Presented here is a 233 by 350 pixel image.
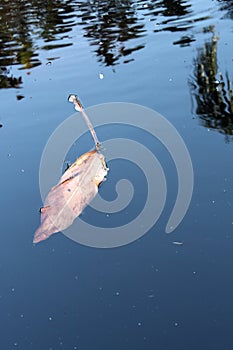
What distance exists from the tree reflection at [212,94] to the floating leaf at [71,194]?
25.9 inches

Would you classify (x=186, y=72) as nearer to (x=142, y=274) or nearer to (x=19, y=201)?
(x=19, y=201)

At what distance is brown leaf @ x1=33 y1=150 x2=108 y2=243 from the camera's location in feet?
6.61

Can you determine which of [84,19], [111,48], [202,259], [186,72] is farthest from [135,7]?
[202,259]

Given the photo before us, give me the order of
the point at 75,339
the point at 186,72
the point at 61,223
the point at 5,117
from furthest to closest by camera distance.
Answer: the point at 186,72, the point at 5,117, the point at 61,223, the point at 75,339

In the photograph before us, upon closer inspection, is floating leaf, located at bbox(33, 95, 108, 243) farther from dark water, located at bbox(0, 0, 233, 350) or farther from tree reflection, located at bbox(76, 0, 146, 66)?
tree reflection, located at bbox(76, 0, 146, 66)

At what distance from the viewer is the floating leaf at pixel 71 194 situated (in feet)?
6.61

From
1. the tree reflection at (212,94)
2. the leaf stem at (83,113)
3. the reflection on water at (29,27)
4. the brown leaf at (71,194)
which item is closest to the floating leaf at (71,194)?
the brown leaf at (71,194)

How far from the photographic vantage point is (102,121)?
2.77 meters

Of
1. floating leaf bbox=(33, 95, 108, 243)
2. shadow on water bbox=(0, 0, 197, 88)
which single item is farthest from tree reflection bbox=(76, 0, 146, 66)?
floating leaf bbox=(33, 95, 108, 243)

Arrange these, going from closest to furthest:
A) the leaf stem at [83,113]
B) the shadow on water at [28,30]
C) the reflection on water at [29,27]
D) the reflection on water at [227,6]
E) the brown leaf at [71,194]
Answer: the brown leaf at [71,194] < the leaf stem at [83,113] < the shadow on water at [28,30] < the reflection on water at [29,27] < the reflection on water at [227,6]

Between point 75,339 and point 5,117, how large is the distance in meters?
1.79

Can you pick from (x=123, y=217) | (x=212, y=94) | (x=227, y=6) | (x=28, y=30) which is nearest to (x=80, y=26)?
(x=28, y=30)

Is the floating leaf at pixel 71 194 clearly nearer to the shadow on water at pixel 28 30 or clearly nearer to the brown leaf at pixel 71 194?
the brown leaf at pixel 71 194

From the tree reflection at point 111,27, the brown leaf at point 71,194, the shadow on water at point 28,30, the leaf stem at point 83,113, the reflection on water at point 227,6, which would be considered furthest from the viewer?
the reflection on water at point 227,6
